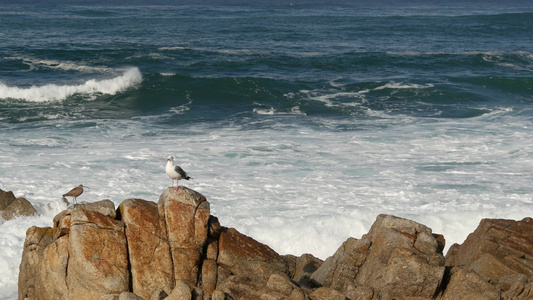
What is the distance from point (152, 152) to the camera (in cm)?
2094

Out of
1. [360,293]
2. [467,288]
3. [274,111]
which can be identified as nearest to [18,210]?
[360,293]

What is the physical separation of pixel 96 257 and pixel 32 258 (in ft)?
3.77

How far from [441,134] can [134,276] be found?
1562 cm

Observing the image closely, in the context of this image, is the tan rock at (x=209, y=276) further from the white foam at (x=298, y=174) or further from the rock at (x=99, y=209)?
the white foam at (x=298, y=174)

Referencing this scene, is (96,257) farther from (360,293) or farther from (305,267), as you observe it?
(360,293)

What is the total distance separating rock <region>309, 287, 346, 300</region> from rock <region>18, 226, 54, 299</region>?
3.95 metres

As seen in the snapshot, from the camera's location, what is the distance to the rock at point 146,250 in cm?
1007

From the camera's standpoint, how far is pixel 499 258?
34.3 feet

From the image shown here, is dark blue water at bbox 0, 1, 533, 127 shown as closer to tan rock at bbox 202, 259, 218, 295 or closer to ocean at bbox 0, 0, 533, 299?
ocean at bbox 0, 0, 533, 299

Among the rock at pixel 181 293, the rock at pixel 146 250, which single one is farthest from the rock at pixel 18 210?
the rock at pixel 181 293

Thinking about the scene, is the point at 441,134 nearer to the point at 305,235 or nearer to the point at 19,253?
the point at 305,235

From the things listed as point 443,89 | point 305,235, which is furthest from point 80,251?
point 443,89

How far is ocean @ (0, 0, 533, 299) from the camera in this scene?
16250 mm

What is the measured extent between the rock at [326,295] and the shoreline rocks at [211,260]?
65 mm
